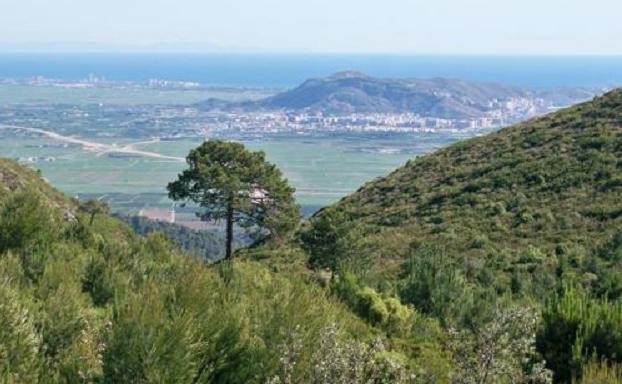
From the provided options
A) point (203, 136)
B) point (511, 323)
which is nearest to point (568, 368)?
point (511, 323)

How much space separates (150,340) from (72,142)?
16918cm

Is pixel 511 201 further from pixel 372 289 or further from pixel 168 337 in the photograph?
pixel 168 337

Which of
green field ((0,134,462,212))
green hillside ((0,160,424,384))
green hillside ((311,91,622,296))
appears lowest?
green field ((0,134,462,212))

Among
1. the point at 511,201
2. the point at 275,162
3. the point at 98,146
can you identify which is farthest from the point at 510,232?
the point at 98,146

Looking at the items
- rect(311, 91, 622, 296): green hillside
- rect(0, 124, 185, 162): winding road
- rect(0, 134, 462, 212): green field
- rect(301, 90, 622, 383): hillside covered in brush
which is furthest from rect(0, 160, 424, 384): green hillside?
rect(0, 124, 185, 162): winding road

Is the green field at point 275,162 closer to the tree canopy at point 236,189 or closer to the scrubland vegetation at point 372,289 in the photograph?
the scrubland vegetation at point 372,289

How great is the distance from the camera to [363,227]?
32.2 metres

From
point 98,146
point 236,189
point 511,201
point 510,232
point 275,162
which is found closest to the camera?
point 236,189

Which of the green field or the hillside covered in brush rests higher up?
the hillside covered in brush

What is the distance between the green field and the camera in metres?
113

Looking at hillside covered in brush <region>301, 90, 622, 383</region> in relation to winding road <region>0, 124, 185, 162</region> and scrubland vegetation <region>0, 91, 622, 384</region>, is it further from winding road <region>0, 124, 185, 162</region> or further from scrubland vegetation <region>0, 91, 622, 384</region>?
winding road <region>0, 124, 185, 162</region>

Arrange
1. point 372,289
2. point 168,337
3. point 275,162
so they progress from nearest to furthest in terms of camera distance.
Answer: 1. point 168,337
2. point 372,289
3. point 275,162

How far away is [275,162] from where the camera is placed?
470 ft

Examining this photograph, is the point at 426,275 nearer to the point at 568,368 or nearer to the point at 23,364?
the point at 568,368
